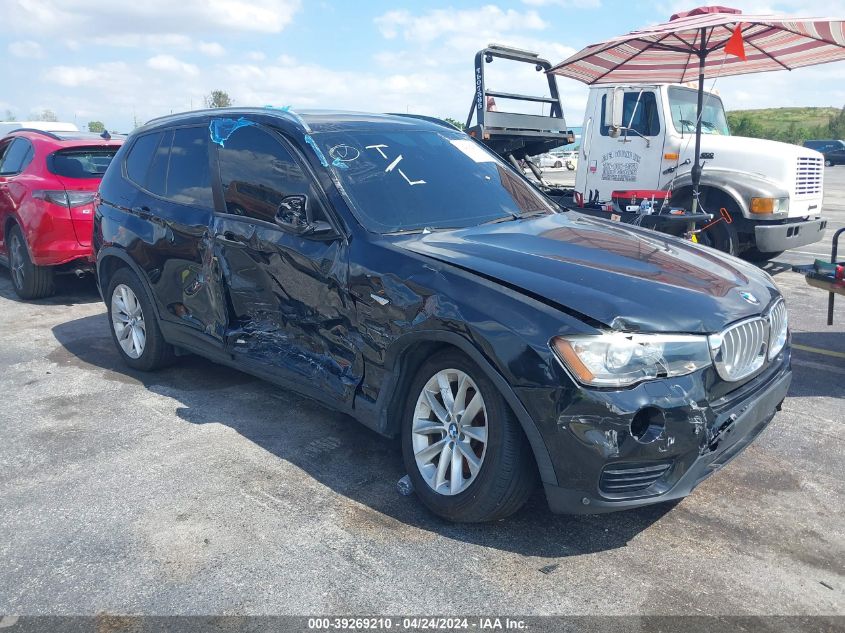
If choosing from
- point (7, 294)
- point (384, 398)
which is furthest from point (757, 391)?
point (7, 294)

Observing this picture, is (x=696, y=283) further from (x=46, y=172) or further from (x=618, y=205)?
(x=46, y=172)

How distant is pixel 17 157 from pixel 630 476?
7890 millimetres

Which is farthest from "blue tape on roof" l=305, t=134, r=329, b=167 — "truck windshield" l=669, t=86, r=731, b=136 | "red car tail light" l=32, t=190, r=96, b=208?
"truck windshield" l=669, t=86, r=731, b=136

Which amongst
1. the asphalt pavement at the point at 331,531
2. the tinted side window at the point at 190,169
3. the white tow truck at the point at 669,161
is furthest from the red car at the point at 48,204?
the white tow truck at the point at 669,161

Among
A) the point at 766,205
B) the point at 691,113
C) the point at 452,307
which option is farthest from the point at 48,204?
the point at 766,205

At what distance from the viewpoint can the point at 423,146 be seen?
4379 mm

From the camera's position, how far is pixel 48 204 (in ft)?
23.9

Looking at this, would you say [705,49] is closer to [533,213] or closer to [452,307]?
[533,213]

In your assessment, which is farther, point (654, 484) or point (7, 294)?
point (7, 294)

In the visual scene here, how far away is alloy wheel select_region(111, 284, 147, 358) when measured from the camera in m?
5.32

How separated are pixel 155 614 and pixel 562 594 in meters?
1.52

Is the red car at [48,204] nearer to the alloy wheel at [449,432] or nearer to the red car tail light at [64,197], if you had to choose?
the red car tail light at [64,197]

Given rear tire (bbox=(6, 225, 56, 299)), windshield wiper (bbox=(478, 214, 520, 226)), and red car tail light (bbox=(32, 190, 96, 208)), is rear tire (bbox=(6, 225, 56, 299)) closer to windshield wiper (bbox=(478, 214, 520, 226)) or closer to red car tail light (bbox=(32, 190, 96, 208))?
red car tail light (bbox=(32, 190, 96, 208))

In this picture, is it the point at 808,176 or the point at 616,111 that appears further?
the point at 616,111
